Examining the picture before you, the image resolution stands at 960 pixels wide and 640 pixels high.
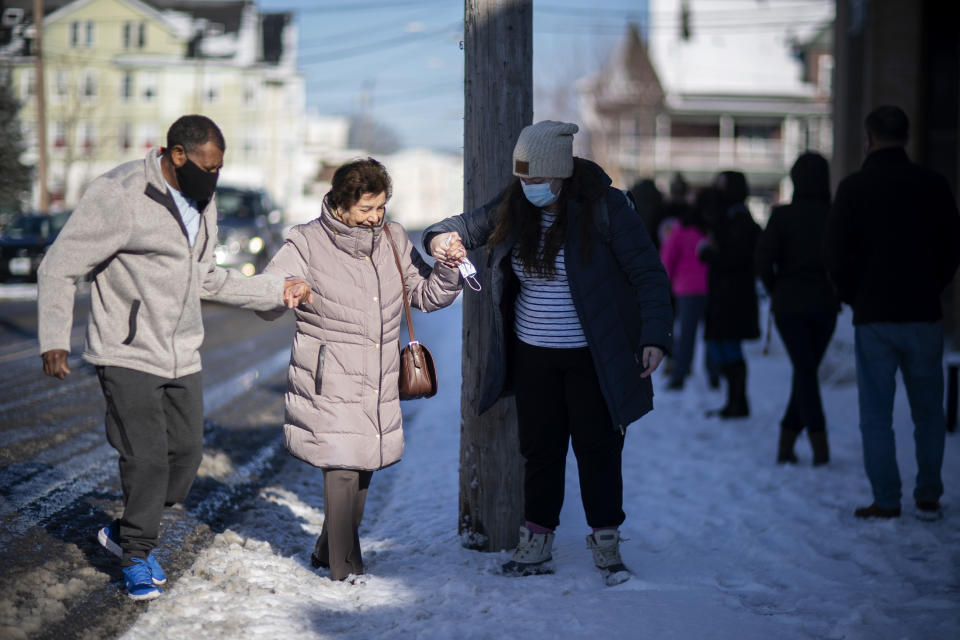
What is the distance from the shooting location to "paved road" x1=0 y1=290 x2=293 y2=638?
415 cm

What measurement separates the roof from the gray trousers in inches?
1690

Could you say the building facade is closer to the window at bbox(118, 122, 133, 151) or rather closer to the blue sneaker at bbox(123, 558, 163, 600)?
the window at bbox(118, 122, 133, 151)

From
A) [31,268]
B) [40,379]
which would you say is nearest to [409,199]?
[31,268]

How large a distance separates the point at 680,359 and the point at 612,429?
6031 mm

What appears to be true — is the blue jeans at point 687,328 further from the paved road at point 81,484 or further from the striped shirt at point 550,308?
the striped shirt at point 550,308

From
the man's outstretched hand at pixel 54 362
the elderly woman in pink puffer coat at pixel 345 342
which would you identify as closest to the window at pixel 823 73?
the elderly woman in pink puffer coat at pixel 345 342

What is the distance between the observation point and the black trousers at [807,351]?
6.88 metres

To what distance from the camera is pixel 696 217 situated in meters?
10.1

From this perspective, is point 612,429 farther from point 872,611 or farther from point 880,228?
point 880,228

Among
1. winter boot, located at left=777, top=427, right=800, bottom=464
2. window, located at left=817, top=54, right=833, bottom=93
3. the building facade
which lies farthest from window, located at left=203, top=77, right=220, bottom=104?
winter boot, located at left=777, top=427, right=800, bottom=464

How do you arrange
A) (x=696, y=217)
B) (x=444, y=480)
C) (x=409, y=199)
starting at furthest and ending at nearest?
(x=409, y=199), (x=696, y=217), (x=444, y=480)

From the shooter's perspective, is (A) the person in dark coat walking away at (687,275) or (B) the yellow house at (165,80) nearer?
(A) the person in dark coat walking away at (687,275)

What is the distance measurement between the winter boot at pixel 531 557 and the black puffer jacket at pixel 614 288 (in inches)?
26.9

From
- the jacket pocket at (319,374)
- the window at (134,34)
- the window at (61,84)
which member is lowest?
the jacket pocket at (319,374)
